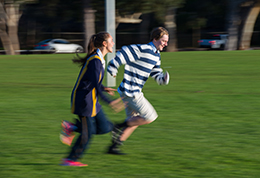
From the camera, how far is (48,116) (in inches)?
321

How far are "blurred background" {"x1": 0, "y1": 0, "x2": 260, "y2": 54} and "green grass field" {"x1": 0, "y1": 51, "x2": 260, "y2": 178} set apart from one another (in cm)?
1867

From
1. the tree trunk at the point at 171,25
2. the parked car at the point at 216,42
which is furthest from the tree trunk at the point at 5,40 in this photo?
the parked car at the point at 216,42

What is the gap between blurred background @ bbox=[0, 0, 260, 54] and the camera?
30531mm

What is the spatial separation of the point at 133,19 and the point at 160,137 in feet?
123

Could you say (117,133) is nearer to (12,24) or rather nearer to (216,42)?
(12,24)

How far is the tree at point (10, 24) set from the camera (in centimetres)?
3053

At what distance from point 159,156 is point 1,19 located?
2739cm

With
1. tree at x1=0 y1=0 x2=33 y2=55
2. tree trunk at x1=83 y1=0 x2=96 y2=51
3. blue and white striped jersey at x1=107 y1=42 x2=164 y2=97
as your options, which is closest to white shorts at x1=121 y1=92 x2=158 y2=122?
blue and white striped jersey at x1=107 y1=42 x2=164 y2=97

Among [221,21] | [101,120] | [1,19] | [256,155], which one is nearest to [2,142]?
[101,120]

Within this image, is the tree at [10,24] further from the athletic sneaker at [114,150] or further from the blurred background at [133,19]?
the athletic sneaker at [114,150]

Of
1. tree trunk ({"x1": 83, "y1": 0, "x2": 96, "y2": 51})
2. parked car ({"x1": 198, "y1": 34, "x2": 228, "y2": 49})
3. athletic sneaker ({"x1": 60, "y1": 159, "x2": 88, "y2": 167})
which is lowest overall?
parked car ({"x1": 198, "y1": 34, "x2": 228, "y2": 49})

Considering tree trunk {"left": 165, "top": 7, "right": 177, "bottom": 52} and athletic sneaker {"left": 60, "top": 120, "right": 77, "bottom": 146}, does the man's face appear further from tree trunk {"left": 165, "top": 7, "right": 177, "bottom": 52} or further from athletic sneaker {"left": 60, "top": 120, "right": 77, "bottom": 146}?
tree trunk {"left": 165, "top": 7, "right": 177, "bottom": 52}

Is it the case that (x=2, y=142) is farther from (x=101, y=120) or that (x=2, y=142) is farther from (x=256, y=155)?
(x=256, y=155)

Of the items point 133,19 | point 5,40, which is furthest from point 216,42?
point 5,40
